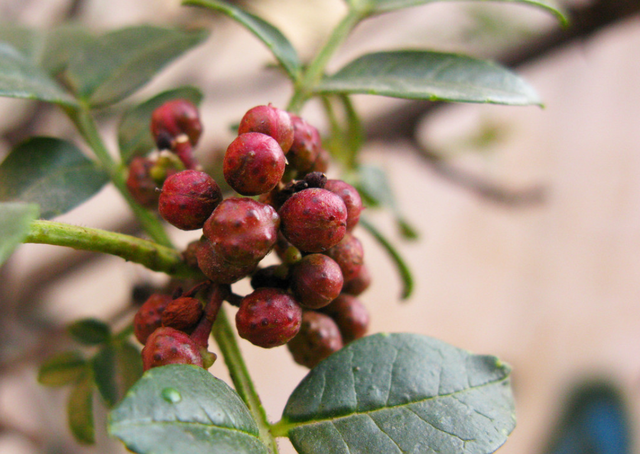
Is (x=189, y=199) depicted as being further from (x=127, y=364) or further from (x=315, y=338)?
(x=127, y=364)

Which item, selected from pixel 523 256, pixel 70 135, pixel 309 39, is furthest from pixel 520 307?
pixel 70 135

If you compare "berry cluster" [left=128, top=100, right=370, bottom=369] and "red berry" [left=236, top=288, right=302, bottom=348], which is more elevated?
"berry cluster" [left=128, top=100, right=370, bottom=369]

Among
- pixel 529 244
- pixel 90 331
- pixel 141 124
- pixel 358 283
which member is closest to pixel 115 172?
pixel 141 124

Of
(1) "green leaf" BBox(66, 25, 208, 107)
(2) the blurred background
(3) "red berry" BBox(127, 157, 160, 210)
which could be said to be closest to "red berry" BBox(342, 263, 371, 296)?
(3) "red berry" BBox(127, 157, 160, 210)

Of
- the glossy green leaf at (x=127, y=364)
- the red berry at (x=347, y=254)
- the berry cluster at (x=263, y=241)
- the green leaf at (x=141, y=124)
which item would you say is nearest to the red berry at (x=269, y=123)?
the berry cluster at (x=263, y=241)

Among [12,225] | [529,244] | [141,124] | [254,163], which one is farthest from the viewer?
[529,244]

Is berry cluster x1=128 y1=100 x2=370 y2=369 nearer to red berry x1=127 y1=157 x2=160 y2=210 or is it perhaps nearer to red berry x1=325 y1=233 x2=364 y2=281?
red berry x1=325 y1=233 x2=364 y2=281
